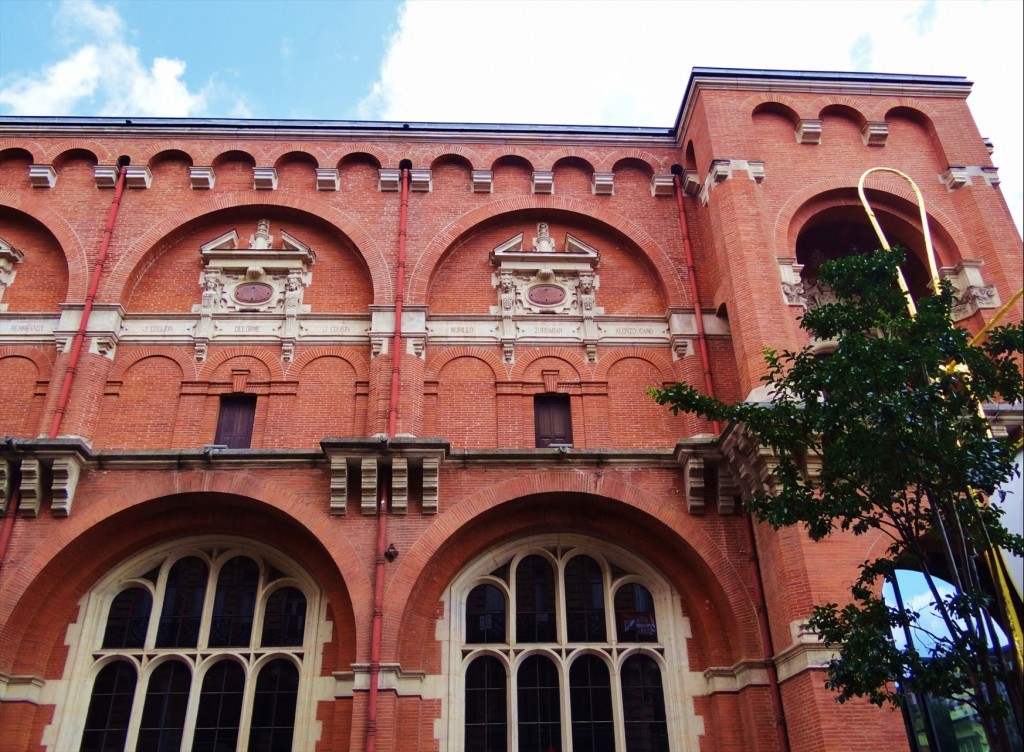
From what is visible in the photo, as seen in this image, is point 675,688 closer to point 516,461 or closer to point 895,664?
point 516,461

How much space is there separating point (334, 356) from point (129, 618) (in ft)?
19.5

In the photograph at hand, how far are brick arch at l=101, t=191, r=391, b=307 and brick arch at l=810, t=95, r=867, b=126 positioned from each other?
9980mm

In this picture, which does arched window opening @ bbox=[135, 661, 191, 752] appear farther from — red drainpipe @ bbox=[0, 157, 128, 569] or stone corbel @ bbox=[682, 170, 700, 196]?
stone corbel @ bbox=[682, 170, 700, 196]

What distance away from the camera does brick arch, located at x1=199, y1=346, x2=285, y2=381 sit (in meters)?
16.2

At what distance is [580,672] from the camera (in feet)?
46.8

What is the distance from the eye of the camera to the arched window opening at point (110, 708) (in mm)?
13562

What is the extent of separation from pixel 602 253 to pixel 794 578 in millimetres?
8372

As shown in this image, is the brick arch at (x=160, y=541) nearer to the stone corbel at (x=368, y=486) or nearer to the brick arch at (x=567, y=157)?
the stone corbel at (x=368, y=486)

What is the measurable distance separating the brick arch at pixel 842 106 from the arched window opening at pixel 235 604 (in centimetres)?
1492

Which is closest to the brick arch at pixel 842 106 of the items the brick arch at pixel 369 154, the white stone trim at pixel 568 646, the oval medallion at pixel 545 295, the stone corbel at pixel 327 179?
the oval medallion at pixel 545 295

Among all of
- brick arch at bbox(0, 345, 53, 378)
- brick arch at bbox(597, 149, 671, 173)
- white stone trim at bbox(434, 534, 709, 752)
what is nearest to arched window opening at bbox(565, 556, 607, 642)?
white stone trim at bbox(434, 534, 709, 752)

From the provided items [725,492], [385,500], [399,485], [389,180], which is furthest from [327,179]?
[725,492]

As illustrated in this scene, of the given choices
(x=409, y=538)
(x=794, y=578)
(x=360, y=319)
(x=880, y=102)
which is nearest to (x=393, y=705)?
(x=409, y=538)

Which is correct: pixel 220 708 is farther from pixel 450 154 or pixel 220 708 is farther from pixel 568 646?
pixel 450 154
